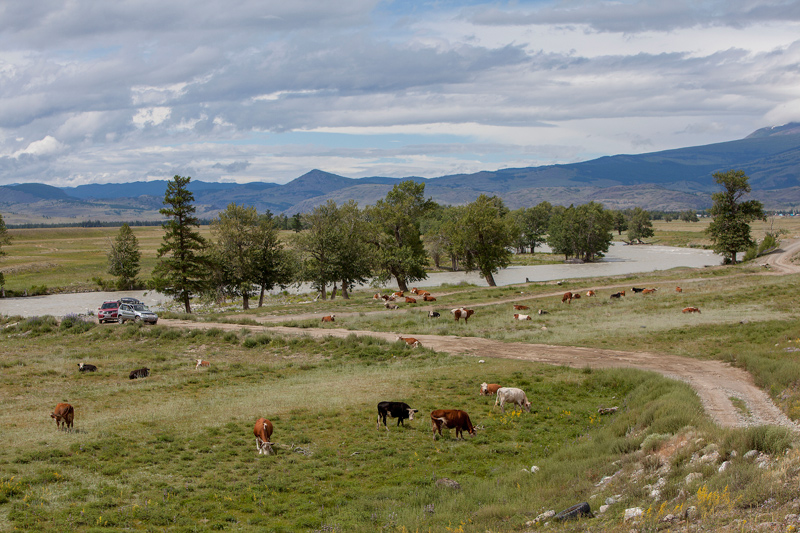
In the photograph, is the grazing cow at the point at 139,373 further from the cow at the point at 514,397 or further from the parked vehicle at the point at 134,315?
the parked vehicle at the point at 134,315

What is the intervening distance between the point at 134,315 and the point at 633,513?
4838 centimetres

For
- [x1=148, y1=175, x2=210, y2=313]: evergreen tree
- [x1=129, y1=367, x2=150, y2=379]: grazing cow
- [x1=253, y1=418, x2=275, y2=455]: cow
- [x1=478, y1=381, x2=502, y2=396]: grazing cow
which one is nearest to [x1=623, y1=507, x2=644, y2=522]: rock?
[x1=253, y1=418, x2=275, y2=455]: cow

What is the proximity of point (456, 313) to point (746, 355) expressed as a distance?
73.7 feet

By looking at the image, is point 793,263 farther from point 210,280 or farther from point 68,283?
point 68,283

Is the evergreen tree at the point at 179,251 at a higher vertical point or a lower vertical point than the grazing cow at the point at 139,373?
higher

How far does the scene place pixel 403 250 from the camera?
222 feet

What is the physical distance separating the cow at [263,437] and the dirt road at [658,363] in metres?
13.2

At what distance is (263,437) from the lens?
16750mm

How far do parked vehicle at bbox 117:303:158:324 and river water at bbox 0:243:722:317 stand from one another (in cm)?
2075

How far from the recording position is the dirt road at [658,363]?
55.4 ft

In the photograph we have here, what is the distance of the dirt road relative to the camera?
16875 mm

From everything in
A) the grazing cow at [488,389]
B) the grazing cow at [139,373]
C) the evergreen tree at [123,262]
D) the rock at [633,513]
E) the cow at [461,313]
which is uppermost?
the evergreen tree at [123,262]

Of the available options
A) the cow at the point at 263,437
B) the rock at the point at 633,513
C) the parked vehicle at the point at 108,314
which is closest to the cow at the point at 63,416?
the cow at the point at 263,437

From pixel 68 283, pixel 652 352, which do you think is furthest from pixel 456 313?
pixel 68 283
